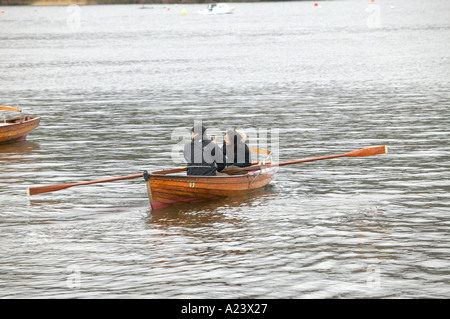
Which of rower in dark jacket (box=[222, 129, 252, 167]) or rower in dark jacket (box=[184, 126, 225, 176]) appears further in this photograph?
rower in dark jacket (box=[222, 129, 252, 167])

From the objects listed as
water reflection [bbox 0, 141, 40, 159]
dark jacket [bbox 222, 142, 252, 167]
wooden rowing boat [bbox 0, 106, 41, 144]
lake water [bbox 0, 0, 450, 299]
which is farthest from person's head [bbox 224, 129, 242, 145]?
wooden rowing boat [bbox 0, 106, 41, 144]

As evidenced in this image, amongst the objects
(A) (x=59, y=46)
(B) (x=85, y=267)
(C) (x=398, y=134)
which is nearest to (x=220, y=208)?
(B) (x=85, y=267)

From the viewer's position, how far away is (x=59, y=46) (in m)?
97.0

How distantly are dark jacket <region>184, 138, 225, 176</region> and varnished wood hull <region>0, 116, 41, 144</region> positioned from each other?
11952mm

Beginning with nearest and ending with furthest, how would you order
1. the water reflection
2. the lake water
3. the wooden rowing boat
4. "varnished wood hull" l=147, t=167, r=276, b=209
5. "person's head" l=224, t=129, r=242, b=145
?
the lake water
"varnished wood hull" l=147, t=167, r=276, b=209
"person's head" l=224, t=129, r=242, b=145
the water reflection
the wooden rowing boat

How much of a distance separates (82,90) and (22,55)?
35279mm

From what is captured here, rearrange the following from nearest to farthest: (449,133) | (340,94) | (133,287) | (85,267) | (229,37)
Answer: (133,287) < (85,267) < (449,133) < (340,94) < (229,37)

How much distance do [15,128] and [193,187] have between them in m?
12.7

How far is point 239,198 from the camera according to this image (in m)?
20.8

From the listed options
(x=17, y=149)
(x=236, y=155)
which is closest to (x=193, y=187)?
(x=236, y=155)

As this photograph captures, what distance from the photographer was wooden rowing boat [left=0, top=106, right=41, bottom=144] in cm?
2947

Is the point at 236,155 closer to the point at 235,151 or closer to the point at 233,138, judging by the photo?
the point at 235,151

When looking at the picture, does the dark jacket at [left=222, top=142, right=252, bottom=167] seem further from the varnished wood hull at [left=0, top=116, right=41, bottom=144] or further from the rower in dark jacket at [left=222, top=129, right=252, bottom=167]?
the varnished wood hull at [left=0, top=116, right=41, bottom=144]
